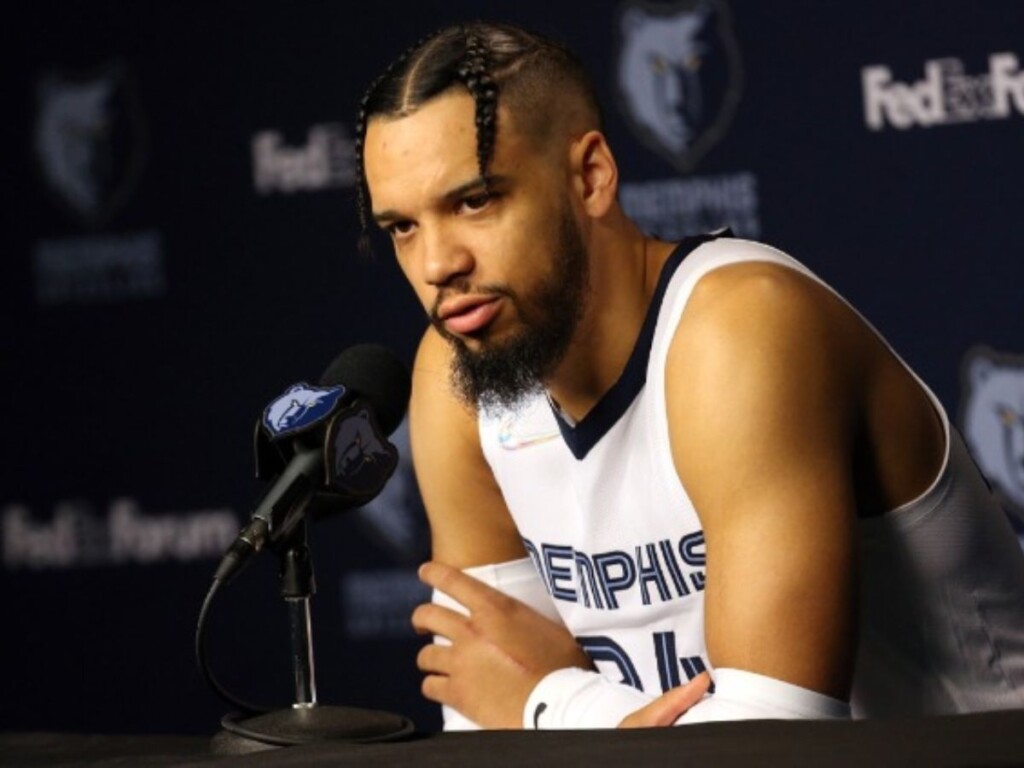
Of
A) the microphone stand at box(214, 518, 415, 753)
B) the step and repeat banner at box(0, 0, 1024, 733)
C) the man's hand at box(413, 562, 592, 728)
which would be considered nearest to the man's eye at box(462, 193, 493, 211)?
the man's hand at box(413, 562, 592, 728)

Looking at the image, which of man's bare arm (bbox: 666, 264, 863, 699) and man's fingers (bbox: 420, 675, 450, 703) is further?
man's fingers (bbox: 420, 675, 450, 703)

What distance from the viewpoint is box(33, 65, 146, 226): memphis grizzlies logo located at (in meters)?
3.25

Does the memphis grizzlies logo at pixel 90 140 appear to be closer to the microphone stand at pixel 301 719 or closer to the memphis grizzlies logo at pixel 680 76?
the memphis grizzlies logo at pixel 680 76

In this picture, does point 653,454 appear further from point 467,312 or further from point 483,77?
point 483,77

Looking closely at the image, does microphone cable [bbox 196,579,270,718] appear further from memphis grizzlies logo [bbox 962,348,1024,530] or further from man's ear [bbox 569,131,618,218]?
A: memphis grizzlies logo [bbox 962,348,1024,530]

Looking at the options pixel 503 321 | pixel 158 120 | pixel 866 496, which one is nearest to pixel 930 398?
pixel 866 496

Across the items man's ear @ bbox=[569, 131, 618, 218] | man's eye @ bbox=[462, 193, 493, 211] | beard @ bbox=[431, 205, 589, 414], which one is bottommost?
beard @ bbox=[431, 205, 589, 414]

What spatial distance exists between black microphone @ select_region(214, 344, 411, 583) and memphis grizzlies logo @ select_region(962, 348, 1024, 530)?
1606 mm

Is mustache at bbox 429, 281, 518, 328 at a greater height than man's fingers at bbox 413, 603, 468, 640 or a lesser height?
greater

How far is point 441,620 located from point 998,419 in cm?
115

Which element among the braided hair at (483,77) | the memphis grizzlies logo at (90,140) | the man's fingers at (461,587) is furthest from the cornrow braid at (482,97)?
the memphis grizzlies logo at (90,140)

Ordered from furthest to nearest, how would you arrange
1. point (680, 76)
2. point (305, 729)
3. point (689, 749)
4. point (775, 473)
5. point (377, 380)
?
point (680, 76)
point (775, 473)
point (377, 380)
point (305, 729)
point (689, 749)

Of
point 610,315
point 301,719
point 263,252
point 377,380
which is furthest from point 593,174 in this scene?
point 263,252

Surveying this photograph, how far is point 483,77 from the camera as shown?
5.57ft
